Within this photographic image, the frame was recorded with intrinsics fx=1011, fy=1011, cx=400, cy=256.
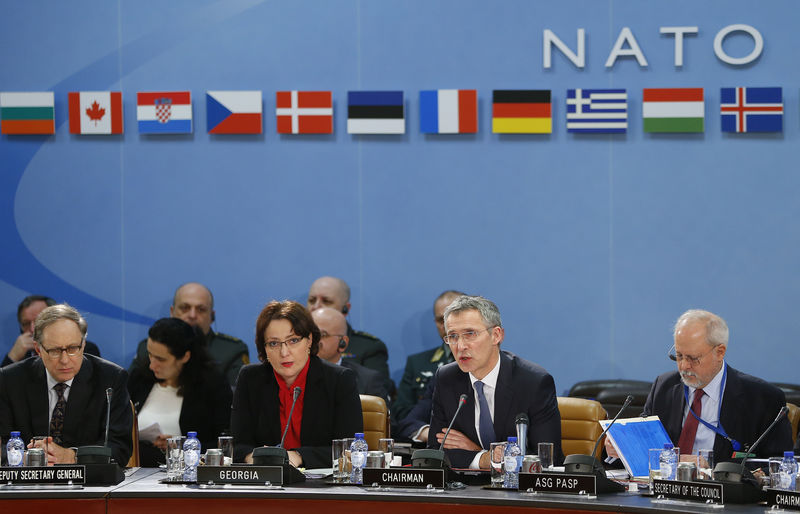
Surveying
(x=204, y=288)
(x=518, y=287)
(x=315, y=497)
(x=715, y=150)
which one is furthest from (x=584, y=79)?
(x=315, y=497)

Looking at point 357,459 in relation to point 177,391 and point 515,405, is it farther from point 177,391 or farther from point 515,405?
point 177,391

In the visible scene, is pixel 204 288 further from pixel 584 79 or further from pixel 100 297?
pixel 584 79

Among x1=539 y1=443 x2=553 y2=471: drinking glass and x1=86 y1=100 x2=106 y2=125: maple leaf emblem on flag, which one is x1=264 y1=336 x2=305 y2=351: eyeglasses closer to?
x1=539 y1=443 x2=553 y2=471: drinking glass

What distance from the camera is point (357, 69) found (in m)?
6.46

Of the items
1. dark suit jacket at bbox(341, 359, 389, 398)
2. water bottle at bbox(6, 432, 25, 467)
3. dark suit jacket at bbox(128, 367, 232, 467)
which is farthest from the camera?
dark suit jacket at bbox(341, 359, 389, 398)

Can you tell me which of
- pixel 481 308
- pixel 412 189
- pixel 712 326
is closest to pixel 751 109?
pixel 412 189

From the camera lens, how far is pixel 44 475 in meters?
3.30

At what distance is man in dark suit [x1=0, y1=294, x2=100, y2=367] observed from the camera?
6117mm

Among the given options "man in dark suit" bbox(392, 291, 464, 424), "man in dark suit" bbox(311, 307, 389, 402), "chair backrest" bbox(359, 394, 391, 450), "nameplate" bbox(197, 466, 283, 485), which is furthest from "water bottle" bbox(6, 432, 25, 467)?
"man in dark suit" bbox(392, 291, 464, 424)

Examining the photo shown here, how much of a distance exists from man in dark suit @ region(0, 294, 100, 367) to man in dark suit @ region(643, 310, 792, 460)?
12.6 ft

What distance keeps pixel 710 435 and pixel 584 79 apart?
3.02 metres

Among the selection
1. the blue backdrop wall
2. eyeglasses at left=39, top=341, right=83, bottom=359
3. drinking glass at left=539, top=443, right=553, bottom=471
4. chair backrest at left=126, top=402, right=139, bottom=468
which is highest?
the blue backdrop wall

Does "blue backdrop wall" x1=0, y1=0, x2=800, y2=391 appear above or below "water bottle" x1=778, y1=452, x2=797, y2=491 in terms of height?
above

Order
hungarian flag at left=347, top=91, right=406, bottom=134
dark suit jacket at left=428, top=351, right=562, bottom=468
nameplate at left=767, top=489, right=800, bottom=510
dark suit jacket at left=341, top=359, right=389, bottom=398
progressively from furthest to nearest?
hungarian flag at left=347, top=91, right=406, bottom=134 → dark suit jacket at left=341, top=359, right=389, bottom=398 → dark suit jacket at left=428, top=351, right=562, bottom=468 → nameplate at left=767, top=489, right=800, bottom=510
